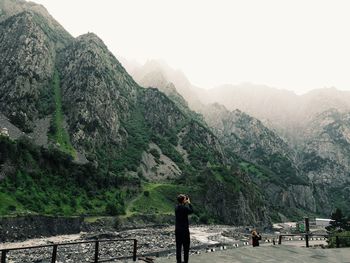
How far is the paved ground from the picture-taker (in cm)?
2623

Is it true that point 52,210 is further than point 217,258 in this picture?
Yes

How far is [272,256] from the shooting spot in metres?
28.8

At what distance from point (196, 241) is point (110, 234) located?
2428 centimetres

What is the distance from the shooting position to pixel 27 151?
458 feet

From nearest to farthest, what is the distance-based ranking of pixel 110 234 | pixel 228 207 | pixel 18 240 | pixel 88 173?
pixel 18 240 → pixel 110 234 → pixel 88 173 → pixel 228 207

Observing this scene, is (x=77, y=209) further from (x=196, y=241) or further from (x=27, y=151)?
(x=196, y=241)

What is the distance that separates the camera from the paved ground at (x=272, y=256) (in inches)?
1033

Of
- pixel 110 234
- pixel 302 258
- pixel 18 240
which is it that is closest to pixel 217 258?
pixel 302 258

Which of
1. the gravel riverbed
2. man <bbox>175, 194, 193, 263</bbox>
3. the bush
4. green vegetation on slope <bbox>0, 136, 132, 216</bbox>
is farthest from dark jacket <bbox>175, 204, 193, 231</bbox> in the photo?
the bush

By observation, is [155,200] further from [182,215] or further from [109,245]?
[182,215]

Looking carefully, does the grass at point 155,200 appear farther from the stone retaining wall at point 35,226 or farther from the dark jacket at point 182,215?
the dark jacket at point 182,215

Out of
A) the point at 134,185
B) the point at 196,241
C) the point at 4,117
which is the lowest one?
the point at 196,241

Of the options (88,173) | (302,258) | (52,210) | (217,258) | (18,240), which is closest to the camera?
(217,258)

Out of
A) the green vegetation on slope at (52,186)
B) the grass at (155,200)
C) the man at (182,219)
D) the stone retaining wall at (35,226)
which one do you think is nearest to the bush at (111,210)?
the green vegetation on slope at (52,186)
